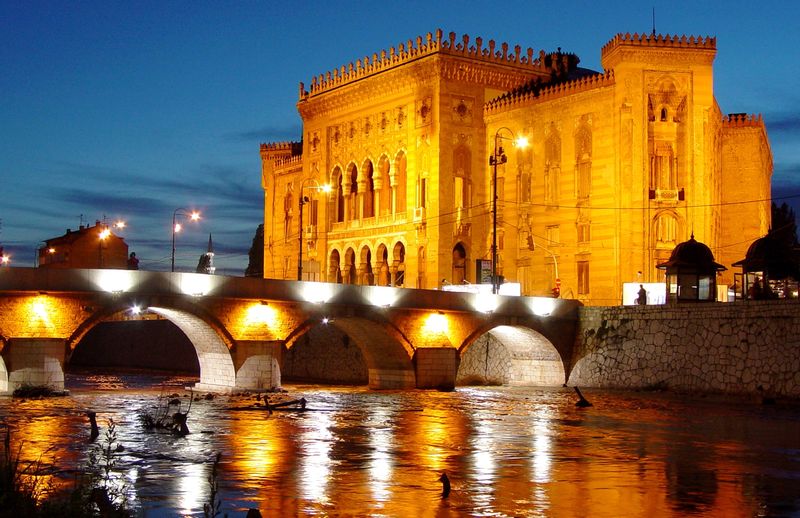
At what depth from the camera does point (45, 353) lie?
3388cm

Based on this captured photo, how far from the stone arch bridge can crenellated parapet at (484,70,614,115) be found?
37.3 feet

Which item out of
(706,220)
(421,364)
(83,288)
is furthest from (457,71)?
(83,288)

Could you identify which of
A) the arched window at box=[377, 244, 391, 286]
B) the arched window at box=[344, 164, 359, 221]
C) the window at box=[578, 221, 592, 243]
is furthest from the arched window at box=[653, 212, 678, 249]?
the arched window at box=[344, 164, 359, 221]

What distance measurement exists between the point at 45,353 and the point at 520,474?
19643mm

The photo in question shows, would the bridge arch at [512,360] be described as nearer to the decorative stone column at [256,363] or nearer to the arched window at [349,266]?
the decorative stone column at [256,363]

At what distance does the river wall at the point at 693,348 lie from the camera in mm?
37062

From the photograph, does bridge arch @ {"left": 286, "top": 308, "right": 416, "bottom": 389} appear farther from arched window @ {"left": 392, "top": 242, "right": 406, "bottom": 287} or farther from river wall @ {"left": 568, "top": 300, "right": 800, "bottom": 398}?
arched window @ {"left": 392, "top": 242, "right": 406, "bottom": 287}

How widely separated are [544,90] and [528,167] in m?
3.99

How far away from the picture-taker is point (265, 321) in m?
38.6

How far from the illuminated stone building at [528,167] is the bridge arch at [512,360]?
3.99 metres

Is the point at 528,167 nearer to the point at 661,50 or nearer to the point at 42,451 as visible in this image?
the point at 661,50

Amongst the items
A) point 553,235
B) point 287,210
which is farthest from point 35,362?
point 287,210

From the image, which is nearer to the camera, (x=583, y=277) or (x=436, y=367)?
(x=436, y=367)

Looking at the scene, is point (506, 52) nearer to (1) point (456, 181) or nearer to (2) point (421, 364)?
(1) point (456, 181)
